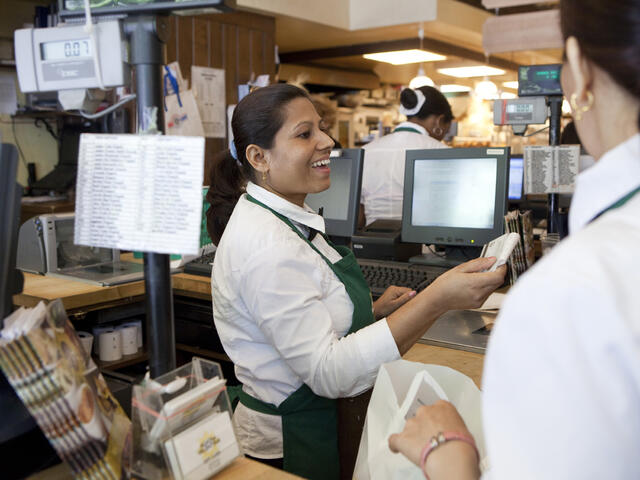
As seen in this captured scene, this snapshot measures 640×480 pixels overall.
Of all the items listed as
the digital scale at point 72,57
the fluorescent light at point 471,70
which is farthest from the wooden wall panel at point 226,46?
the digital scale at point 72,57

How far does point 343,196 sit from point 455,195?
54 cm

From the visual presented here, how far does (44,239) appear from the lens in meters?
2.74

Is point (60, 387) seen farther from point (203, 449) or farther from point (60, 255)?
point (60, 255)

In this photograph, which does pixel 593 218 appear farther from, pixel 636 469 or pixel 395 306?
pixel 395 306

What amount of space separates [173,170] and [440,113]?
3496mm

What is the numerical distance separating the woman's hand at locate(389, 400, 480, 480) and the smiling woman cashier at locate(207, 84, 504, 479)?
446 millimetres

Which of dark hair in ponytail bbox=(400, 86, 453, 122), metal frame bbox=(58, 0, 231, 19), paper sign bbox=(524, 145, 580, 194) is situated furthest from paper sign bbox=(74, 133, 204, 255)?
dark hair in ponytail bbox=(400, 86, 453, 122)

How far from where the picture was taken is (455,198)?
8.75 feet

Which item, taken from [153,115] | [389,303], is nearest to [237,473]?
[153,115]

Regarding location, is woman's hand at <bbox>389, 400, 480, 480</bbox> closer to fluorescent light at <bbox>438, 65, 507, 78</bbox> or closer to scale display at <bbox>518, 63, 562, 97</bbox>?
scale display at <bbox>518, 63, 562, 97</bbox>

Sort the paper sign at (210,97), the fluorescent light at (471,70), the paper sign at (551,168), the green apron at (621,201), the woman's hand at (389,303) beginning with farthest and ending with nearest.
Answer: the fluorescent light at (471,70)
the paper sign at (210,97)
the paper sign at (551,168)
the woman's hand at (389,303)
the green apron at (621,201)

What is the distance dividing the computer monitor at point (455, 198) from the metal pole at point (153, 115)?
1.75 m

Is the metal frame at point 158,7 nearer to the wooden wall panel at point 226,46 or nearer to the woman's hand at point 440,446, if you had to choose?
the woman's hand at point 440,446

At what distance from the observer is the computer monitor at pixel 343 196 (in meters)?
2.89
